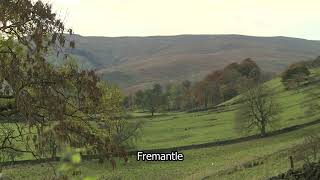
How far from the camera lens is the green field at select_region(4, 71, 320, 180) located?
163ft

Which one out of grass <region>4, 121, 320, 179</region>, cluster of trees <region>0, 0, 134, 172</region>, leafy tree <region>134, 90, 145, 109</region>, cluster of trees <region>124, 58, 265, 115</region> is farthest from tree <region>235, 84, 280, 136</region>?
cluster of trees <region>0, 0, 134, 172</region>

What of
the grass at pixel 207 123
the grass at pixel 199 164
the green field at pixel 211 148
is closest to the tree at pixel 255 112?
the green field at pixel 211 148

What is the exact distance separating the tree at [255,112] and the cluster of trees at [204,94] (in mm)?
50625

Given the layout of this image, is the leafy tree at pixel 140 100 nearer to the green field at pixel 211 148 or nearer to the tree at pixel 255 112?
the green field at pixel 211 148

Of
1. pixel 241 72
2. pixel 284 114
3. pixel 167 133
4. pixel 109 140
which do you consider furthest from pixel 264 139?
→ pixel 241 72

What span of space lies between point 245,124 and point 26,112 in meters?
71.3

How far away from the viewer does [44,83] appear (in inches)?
547

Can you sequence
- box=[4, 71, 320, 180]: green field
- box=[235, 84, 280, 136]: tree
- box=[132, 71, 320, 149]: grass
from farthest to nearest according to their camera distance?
box=[132, 71, 320, 149]: grass → box=[235, 84, 280, 136]: tree → box=[4, 71, 320, 180]: green field

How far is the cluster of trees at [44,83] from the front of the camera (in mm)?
13555

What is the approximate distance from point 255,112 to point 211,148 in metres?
10.2

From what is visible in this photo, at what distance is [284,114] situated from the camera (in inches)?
3706

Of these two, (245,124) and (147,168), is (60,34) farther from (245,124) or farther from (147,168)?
(245,124)

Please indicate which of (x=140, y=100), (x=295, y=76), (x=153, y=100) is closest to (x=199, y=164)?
(x=295, y=76)

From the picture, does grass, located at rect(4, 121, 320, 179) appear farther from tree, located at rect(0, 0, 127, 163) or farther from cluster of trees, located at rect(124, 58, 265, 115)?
cluster of trees, located at rect(124, 58, 265, 115)
